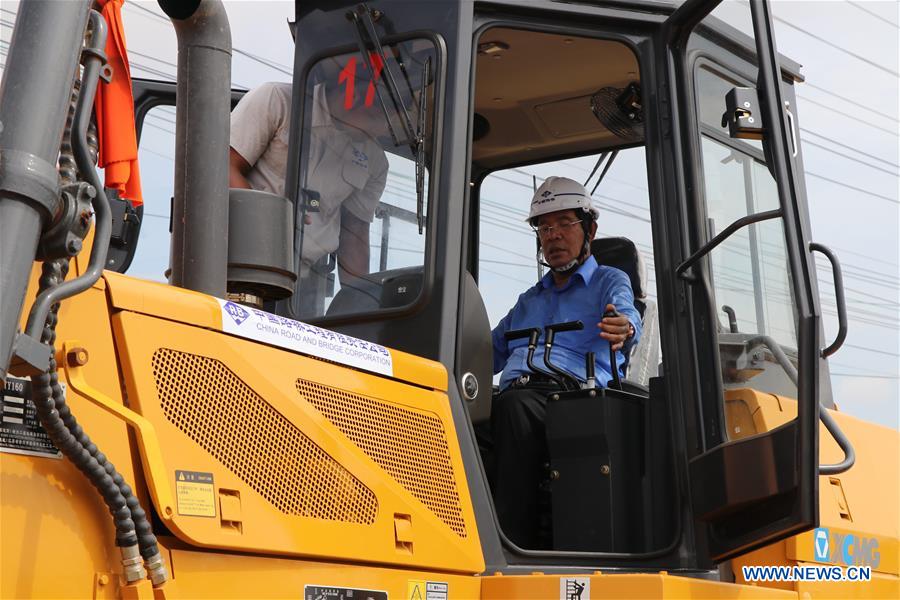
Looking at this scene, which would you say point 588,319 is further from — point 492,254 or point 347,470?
point 347,470

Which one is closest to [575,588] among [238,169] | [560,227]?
[238,169]

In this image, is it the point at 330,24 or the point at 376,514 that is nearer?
the point at 376,514

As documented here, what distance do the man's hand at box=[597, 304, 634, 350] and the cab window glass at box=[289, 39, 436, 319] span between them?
0.94 m

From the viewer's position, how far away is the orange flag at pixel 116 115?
8.66 ft

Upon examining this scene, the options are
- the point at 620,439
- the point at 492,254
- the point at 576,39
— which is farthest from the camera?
the point at 492,254

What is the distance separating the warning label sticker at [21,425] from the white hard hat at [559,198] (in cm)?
295

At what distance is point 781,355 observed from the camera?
389 centimetres

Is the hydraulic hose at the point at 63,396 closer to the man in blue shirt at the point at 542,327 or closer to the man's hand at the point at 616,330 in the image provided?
the man in blue shirt at the point at 542,327

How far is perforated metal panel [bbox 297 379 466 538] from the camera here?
120 inches

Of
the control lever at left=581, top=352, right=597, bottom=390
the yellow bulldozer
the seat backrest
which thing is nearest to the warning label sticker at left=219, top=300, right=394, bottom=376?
the yellow bulldozer

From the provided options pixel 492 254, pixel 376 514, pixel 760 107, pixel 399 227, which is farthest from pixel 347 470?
pixel 492 254

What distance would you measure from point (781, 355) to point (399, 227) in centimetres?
133

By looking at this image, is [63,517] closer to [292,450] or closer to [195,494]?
[195,494]

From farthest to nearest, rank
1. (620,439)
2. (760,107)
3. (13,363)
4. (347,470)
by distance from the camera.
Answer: (620,439), (760,107), (347,470), (13,363)
